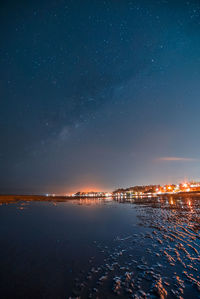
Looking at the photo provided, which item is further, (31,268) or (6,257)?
(6,257)

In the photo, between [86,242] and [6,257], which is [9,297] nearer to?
[6,257]

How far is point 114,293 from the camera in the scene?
510 centimetres

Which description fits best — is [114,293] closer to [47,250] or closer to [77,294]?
[77,294]

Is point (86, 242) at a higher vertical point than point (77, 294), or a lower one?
lower

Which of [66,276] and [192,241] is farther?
[192,241]

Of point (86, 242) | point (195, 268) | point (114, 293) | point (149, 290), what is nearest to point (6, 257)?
point (86, 242)

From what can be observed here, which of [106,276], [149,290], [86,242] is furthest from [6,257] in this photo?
[149,290]

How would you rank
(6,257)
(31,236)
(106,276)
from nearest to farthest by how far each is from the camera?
(106,276), (6,257), (31,236)

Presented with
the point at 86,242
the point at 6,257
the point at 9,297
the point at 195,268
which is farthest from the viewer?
the point at 86,242

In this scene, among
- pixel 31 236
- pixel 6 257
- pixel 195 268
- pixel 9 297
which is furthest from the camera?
pixel 31 236

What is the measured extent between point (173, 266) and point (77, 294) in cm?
515

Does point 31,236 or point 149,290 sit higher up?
point 149,290

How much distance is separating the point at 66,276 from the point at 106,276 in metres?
1.91

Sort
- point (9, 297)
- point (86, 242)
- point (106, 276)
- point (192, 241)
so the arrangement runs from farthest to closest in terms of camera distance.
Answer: point (86, 242)
point (192, 241)
point (106, 276)
point (9, 297)
